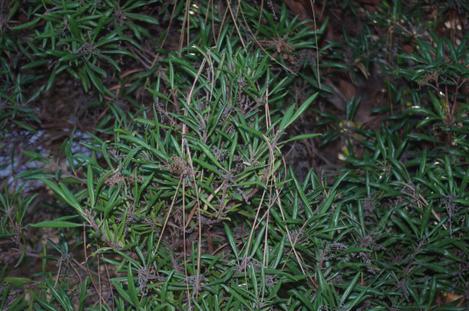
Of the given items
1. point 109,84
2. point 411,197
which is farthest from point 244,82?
point 109,84

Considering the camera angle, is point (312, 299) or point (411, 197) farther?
point (411, 197)

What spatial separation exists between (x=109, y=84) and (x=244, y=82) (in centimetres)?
64

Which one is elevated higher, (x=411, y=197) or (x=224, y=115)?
(x=224, y=115)

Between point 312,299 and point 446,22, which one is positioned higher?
point 446,22

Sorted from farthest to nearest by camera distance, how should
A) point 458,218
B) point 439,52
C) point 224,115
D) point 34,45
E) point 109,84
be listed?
1. point 109,84
2. point 34,45
3. point 439,52
4. point 458,218
5. point 224,115

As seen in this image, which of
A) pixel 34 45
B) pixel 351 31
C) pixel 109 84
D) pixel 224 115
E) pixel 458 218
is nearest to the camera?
pixel 224 115

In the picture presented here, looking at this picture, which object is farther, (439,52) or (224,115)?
(439,52)

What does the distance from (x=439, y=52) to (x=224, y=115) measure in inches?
24.9

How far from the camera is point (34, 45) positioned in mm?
1924

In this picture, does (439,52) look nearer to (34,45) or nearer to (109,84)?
(109,84)

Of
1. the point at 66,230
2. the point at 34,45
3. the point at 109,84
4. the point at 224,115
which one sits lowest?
the point at 66,230

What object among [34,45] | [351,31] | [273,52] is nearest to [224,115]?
[273,52]

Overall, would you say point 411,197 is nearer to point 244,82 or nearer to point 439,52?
point 439,52

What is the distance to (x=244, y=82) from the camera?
5.00 feet
